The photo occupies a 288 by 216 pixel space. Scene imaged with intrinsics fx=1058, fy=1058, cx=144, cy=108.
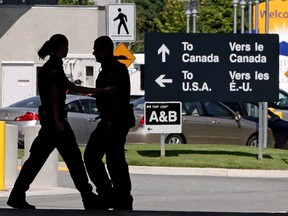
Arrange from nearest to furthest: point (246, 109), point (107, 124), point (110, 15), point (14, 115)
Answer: point (107, 124) → point (110, 15) → point (14, 115) → point (246, 109)

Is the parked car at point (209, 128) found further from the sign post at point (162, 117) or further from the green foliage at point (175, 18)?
the green foliage at point (175, 18)

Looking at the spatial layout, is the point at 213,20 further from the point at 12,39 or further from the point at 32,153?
the point at 32,153

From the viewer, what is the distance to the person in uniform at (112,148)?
35.4 ft

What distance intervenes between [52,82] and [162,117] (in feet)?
35.9

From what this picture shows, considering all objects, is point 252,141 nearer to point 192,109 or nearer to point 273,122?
point 273,122

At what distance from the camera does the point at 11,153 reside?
15.7 meters

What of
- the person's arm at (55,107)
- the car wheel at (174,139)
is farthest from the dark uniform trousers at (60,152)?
the car wheel at (174,139)

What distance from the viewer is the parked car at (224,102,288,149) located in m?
28.6

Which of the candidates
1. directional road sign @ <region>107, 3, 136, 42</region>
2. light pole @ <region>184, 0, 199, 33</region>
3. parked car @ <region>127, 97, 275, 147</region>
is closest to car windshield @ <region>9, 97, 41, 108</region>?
parked car @ <region>127, 97, 275, 147</region>

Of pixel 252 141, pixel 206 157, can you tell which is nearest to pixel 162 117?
pixel 206 157

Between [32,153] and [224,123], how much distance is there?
54.7 feet

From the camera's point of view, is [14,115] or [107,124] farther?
[14,115]

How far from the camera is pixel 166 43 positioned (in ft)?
68.6

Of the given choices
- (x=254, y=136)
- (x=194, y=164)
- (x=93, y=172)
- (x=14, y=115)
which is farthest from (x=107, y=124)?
(x=254, y=136)
